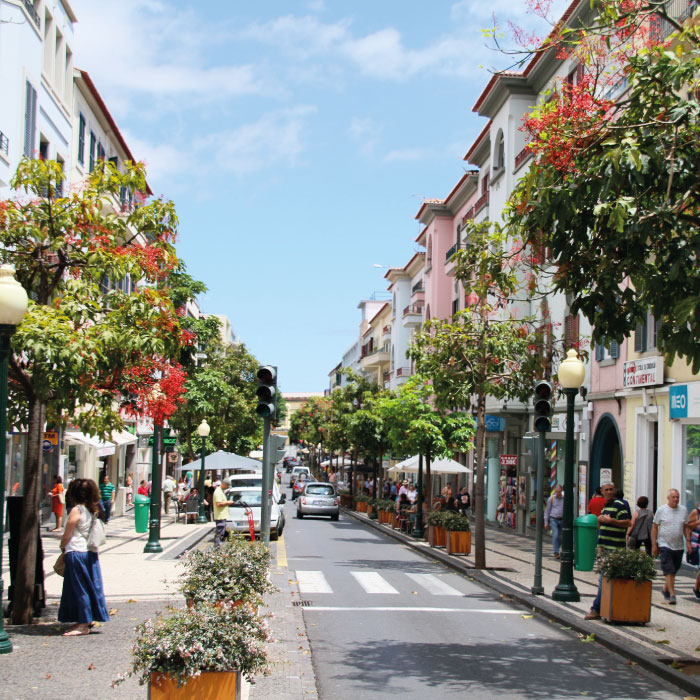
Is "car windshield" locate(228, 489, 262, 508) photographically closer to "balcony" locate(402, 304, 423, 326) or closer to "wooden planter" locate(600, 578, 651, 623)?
"wooden planter" locate(600, 578, 651, 623)

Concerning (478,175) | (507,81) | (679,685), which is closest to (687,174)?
(679,685)

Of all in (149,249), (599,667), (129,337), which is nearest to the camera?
(599,667)

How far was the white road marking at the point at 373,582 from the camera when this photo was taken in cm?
1662

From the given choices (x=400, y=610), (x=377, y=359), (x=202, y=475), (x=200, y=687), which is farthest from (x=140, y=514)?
(x=377, y=359)

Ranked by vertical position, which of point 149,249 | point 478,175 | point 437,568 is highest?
point 478,175

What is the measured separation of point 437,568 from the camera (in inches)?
831

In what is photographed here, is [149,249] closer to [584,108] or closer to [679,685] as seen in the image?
[584,108]

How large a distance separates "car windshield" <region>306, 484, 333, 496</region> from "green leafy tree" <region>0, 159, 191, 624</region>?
99.4ft

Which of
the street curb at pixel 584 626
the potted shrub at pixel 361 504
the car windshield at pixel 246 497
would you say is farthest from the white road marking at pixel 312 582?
the potted shrub at pixel 361 504

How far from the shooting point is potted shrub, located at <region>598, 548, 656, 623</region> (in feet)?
41.8

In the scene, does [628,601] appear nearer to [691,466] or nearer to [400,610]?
[400,610]

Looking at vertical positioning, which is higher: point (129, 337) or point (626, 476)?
point (129, 337)

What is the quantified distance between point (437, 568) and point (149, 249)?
36.1 feet

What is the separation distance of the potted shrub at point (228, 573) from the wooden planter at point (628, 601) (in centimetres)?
451
